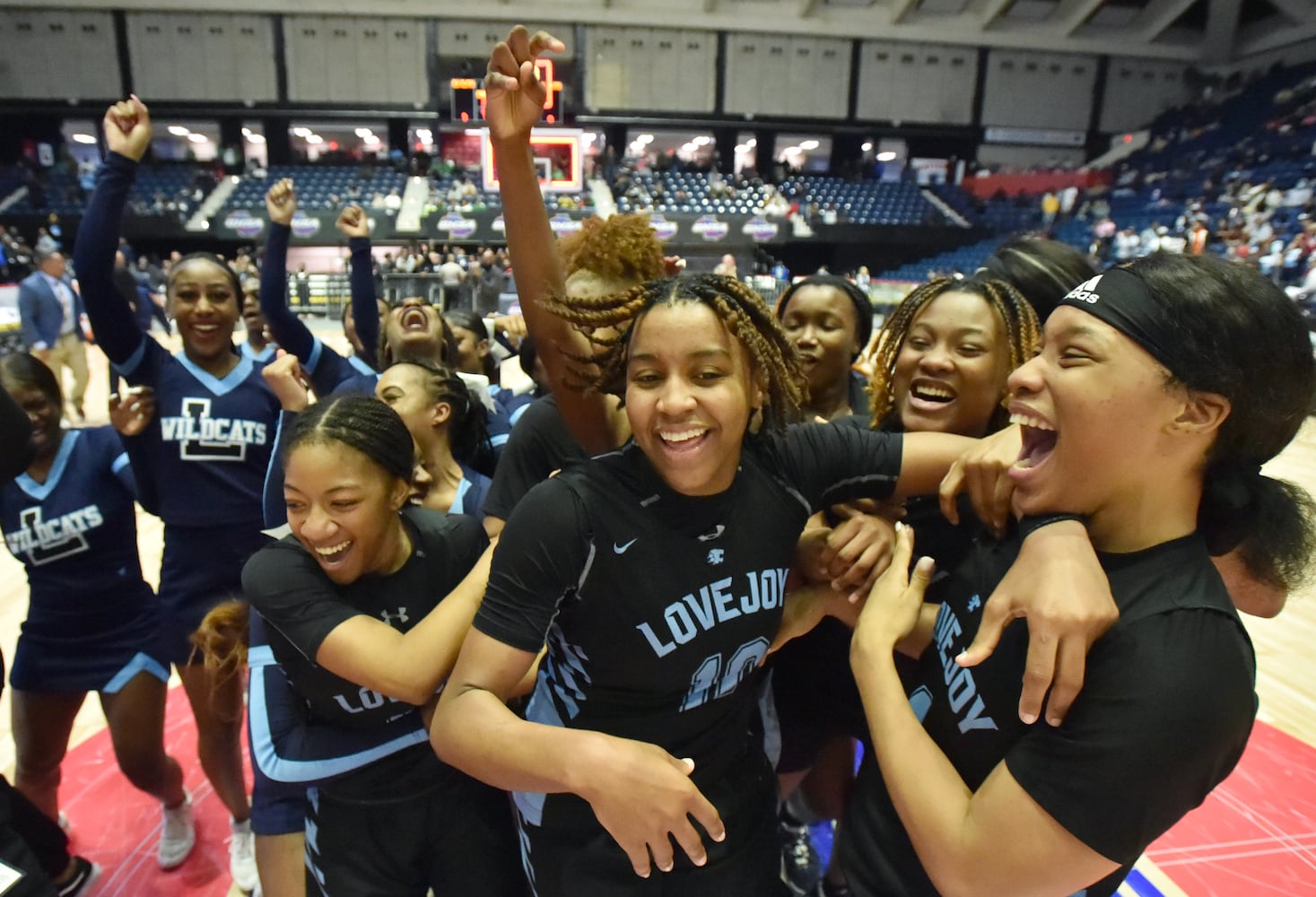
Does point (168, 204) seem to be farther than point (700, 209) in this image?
No

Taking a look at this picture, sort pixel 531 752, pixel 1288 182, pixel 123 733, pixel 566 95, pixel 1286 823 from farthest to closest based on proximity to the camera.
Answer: pixel 566 95 < pixel 1288 182 < pixel 1286 823 < pixel 123 733 < pixel 531 752

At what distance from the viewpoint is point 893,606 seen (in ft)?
4.17

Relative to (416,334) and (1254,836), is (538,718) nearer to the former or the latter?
(416,334)

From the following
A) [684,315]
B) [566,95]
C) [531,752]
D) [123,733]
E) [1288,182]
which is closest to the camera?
[531,752]

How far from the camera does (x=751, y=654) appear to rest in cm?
147

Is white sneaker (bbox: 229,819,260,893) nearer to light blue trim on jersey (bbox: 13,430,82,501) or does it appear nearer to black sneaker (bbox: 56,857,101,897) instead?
black sneaker (bbox: 56,857,101,897)

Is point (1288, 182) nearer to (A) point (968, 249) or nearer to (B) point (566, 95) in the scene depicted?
(A) point (968, 249)

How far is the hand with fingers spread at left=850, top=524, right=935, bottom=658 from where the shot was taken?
1.22 meters

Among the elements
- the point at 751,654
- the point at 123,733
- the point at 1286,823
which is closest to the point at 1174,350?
the point at 751,654

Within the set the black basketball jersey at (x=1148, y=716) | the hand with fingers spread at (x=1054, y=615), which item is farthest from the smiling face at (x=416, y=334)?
the black basketball jersey at (x=1148, y=716)

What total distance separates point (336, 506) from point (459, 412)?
Answer: 0.99m

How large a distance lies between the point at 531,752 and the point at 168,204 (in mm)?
23614

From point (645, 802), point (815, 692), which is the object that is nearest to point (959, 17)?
point (815, 692)

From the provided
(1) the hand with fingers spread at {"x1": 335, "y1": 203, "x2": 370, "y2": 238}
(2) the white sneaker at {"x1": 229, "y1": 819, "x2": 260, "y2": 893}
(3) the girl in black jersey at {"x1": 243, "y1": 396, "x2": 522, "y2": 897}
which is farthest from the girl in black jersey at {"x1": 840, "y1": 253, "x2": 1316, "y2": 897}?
(1) the hand with fingers spread at {"x1": 335, "y1": 203, "x2": 370, "y2": 238}
